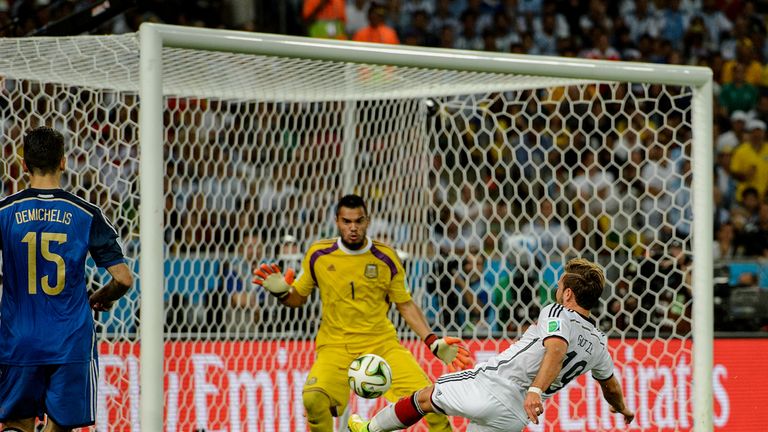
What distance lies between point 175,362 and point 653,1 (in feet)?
28.0

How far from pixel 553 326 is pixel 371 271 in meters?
1.59

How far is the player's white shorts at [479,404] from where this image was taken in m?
5.31

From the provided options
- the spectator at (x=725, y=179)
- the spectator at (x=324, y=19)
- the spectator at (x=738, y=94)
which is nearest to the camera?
the spectator at (x=725, y=179)

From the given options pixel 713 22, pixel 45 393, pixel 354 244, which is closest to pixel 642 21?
pixel 713 22

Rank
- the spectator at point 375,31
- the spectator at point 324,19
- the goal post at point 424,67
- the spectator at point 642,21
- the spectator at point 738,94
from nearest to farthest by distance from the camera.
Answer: the goal post at point 424,67 → the spectator at point 375,31 → the spectator at point 324,19 → the spectator at point 738,94 → the spectator at point 642,21

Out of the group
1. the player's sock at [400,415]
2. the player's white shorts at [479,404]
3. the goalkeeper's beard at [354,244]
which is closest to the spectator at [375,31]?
the goalkeeper's beard at [354,244]

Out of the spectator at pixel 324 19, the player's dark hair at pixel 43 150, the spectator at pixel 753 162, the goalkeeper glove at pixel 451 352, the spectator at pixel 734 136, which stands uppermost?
the spectator at pixel 324 19

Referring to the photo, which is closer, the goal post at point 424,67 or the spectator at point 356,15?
the goal post at point 424,67

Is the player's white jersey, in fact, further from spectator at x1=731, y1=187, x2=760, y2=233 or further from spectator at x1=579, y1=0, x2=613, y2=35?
spectator at x1=579, y1=0, x2=613, y2=35

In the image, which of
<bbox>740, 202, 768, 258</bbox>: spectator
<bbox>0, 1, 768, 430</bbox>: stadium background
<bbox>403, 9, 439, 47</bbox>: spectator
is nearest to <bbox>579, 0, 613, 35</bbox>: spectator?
<bbox>0, 1, 768, 430</bbox>: stadium background

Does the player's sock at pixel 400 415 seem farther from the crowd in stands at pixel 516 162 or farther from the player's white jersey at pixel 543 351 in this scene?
the crowd in stands at pixel 516 162

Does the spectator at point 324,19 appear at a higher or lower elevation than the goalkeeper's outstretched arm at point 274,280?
higher

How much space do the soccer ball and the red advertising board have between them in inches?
64.6

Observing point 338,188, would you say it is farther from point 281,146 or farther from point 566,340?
point 566,340
